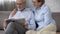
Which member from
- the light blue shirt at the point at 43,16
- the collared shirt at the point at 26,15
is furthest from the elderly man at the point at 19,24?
the light blue shirt at the point at 43,16

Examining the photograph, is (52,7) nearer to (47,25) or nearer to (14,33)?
(47,25)

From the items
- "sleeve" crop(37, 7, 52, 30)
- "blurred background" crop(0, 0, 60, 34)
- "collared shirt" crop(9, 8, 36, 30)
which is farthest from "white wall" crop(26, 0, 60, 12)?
"sleeve" crop(37, 7, 52, 30)

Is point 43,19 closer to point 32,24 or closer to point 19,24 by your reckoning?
point 32,24

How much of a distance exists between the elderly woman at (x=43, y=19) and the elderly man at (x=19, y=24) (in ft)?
0.35

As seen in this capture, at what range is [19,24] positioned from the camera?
2.15 meters

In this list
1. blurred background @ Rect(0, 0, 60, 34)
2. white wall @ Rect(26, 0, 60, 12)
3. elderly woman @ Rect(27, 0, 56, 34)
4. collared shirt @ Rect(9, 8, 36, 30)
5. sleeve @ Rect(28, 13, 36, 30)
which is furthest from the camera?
white wall @ Rect(26, 0, 60, 12)

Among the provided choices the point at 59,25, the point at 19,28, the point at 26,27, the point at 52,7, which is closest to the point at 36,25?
the point at 26,27

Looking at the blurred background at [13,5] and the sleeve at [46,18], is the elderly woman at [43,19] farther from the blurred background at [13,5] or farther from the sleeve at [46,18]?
the blurred background at [13,5]

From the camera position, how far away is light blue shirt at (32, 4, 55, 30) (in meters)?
2.15

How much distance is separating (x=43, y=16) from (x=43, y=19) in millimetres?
45

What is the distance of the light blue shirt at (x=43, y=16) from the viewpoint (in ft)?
7.05

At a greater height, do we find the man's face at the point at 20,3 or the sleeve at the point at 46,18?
the man's face at the point at 20,3

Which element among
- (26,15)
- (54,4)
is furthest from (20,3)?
(54,4)

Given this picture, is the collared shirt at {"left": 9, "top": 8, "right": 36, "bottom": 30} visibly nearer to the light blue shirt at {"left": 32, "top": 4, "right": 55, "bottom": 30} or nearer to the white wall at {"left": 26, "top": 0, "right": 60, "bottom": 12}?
the light blue shirt at {"left": 32, "top": 4, "right": 55, "bottom": 30}
